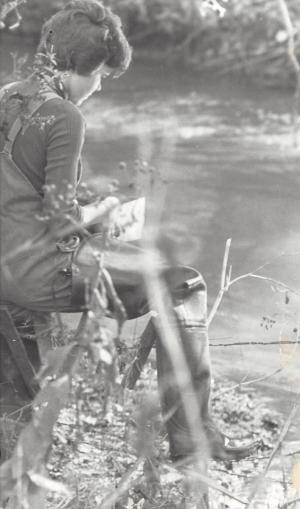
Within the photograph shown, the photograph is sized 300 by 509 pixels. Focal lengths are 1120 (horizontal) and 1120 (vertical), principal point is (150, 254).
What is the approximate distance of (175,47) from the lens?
14266 mm

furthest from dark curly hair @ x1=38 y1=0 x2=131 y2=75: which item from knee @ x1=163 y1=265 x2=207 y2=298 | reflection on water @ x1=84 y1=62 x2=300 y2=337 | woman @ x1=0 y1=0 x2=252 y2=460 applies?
reflection on water @ x1=84 y1=62 x2=300 y2=337

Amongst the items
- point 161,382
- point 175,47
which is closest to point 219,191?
point 175,47

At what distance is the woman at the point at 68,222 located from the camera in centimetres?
341

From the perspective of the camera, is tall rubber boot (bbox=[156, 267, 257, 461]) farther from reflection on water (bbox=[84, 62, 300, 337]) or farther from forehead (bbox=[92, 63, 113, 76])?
reflection on water (bbox=[84, 62, 300, 337])

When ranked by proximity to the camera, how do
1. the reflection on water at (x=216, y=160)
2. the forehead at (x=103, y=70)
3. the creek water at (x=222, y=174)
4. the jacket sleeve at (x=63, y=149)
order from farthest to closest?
1. the reflection on water at (x=216, y=160)
2. the creek water at (x=222, y=174)
3. the forehead at (x=103, y=70)
4. the jacket sleeve at (x=63, y=149)

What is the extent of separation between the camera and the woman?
3408 millimetres

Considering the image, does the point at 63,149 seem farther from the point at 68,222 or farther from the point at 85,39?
the point at 85,39

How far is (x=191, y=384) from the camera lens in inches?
139

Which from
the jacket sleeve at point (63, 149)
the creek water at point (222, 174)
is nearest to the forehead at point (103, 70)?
the jacket sleeve at point (63, 149)

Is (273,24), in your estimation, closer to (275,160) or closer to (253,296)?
(275,160)

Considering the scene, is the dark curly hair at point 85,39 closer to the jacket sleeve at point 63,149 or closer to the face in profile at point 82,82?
the face in profile at point 82,82

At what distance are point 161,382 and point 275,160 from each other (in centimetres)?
722

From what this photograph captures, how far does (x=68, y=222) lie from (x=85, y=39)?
577 millimetres

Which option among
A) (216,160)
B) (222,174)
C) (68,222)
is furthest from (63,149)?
(216,160)
